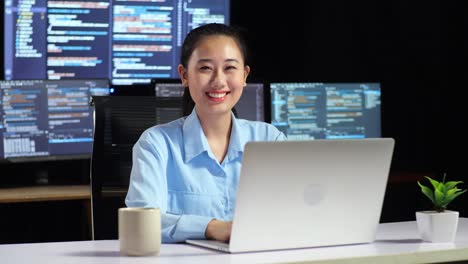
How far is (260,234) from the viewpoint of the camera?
72.1 inches

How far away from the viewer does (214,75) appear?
230 centimetres

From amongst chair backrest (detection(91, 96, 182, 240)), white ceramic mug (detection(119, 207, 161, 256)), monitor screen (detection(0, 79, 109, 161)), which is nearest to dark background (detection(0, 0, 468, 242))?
monitor screen (detection(0, 79, 109, 161))

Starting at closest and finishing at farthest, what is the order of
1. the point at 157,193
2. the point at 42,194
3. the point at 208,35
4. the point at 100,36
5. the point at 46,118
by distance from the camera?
1. the point at 157,193
2. the point at 208,35
3. the point at 42,194
4. the point at 46,118
5. the point at 100,36

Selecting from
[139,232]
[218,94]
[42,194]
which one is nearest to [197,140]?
[218,94]

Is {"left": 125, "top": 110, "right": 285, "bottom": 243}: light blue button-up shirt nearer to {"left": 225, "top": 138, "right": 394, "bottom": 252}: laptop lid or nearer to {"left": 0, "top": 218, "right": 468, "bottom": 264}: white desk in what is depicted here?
{"left": 0, "top": 218, "right": 468, "bottom": 264}: white desk

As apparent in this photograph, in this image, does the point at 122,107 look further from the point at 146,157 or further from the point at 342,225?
the point at 342,225

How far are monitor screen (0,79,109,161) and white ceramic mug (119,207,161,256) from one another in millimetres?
2493

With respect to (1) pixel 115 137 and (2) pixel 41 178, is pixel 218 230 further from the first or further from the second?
(2) pixel 41 178

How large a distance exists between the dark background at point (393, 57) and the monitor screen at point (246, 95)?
1.58ft

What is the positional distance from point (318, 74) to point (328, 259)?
144 inches

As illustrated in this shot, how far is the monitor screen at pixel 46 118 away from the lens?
13.8ft

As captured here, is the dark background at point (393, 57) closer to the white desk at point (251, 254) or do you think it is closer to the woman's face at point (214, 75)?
the woman's face at point (214, 75)

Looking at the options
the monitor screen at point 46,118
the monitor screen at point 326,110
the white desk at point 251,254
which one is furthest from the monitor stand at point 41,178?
the white desk at point 251,254

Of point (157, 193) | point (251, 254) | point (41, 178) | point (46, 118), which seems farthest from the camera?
point (41, 178)
